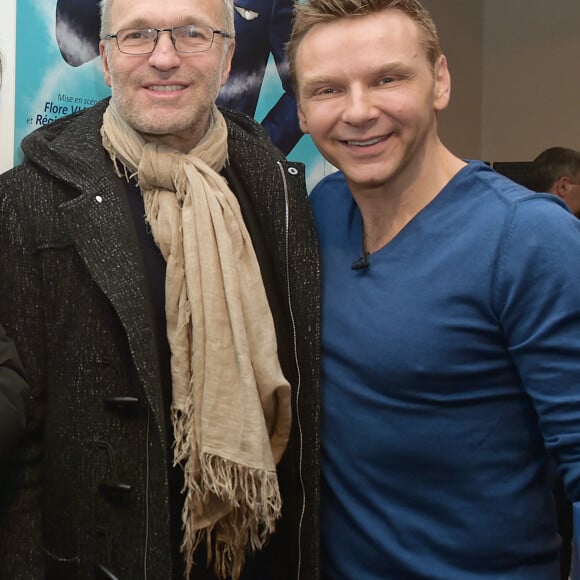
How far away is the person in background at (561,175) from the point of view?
3.84 metres

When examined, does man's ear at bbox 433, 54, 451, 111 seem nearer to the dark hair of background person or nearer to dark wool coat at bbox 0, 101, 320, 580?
dark wool coat at bbox 0, 101, 320, 580

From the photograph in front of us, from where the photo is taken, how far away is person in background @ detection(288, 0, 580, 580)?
4.11ft

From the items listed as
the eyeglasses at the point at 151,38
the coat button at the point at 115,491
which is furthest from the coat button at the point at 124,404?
the eyeglasses at the point at 151,38

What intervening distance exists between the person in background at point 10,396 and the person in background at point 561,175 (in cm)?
314

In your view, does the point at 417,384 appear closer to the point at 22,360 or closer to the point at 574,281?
the point at 574,281

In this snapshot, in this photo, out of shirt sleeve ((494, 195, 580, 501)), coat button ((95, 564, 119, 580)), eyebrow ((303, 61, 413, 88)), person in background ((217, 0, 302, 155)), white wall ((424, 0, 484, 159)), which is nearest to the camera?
shirt sleeve ((494, 195, 580, 501))

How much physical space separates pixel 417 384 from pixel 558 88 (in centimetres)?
460

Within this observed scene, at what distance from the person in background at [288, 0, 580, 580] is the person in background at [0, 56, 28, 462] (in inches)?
22.1

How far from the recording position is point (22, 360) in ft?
4.55

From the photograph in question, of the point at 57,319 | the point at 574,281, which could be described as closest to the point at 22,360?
the point at 57,319

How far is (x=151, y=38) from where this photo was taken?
1.47 m

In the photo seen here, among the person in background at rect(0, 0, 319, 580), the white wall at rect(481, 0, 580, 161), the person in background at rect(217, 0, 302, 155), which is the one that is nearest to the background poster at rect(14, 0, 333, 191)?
the person in background at rect(0, 0, 319, 580)

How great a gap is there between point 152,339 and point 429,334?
19.3 inches

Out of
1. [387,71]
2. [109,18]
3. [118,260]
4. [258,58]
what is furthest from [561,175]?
[118,260]
